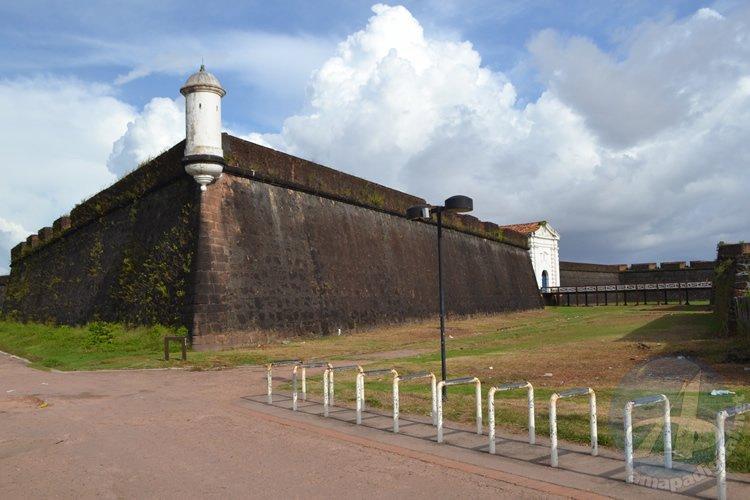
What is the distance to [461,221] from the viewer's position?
37.7 m

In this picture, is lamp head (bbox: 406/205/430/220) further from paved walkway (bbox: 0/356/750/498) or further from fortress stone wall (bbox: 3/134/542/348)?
fortress stone wall (bbox: 3/134/542/348)

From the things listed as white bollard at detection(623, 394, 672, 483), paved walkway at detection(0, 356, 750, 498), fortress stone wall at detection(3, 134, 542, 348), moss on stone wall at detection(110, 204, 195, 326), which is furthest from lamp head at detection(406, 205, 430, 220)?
moss on stone wall at detection(110, 204, 195, 326)

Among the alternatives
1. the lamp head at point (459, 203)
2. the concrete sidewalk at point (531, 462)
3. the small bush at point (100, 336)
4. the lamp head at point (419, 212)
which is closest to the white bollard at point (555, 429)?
the concrete sidewalk at point (531, 462)

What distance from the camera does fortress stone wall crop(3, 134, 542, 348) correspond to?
59.5ft

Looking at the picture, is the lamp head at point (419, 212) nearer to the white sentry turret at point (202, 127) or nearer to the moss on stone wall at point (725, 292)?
the white sentry turret at point (202, 127)

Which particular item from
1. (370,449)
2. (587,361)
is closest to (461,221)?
(587,361)

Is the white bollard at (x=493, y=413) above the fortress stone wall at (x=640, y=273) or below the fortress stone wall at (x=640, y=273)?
below

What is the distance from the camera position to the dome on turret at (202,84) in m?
18.1

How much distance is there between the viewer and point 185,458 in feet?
18.7

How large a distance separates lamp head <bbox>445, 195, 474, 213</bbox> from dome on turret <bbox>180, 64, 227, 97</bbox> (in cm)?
1224

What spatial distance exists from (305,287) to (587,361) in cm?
1162

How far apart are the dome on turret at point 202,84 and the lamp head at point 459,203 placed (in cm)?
1224

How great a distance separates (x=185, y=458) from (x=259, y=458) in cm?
73

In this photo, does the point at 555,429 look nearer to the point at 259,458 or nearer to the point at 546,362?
the point at 259,458
